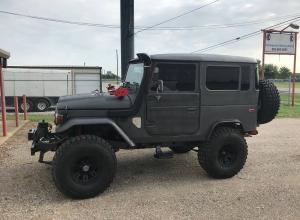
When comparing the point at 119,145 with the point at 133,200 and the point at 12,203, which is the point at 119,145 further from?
the point at 12,203

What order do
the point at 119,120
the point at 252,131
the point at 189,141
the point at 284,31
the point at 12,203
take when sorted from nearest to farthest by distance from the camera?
the point at 12,203 → the point at 119,120 → the point at 189,141 → the point at 252,131 → the point at 284,31

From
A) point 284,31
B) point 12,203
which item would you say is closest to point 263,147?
point 12,203

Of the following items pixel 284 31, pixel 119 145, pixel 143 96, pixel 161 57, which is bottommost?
pixel 119 145

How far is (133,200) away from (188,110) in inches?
69.0

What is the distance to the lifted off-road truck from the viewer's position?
18.7 ft

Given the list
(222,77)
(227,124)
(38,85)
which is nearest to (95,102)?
(222,77)

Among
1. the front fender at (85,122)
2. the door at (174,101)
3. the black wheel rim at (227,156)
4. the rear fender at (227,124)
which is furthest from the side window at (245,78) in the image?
the front fender at (85,122)

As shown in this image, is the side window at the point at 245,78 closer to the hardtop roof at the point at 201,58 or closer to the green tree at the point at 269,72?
the hardtop roof at the point at 201,58

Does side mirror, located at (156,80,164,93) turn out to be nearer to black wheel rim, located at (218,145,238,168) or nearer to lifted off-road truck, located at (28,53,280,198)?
lifted off-road truck, located at (28,53,280,198)

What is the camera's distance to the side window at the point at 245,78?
264 inches

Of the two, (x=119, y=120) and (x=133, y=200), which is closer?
(x=133, y=200)

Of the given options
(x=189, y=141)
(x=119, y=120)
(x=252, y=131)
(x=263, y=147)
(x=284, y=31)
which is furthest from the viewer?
(x=284, y=31)

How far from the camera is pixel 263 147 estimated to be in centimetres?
945

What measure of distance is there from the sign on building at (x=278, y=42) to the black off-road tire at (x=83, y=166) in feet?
61.1
